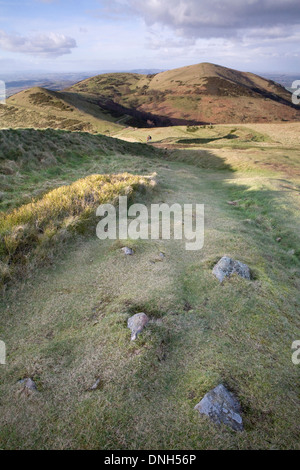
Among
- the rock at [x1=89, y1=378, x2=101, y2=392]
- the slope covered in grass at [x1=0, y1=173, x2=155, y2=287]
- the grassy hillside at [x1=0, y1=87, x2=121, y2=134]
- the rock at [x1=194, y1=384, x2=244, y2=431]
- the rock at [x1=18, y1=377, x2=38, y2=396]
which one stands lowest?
the rock at [x1=18, y1=377, x2=38, y2=396]

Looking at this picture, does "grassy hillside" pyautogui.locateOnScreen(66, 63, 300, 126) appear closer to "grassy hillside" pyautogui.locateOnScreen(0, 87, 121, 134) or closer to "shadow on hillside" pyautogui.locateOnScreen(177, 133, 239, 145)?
"grassy hillside" pyautogui.locateOnScreen(0, 87, 121, 134)

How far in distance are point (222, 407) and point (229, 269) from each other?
10.7 feet

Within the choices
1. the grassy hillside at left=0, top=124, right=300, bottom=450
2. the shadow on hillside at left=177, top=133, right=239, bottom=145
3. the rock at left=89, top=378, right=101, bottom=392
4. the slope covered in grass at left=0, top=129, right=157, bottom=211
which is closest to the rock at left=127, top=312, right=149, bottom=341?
the grassy hillside at left=0, top=124, right=300, bottom=450

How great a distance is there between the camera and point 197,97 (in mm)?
89688

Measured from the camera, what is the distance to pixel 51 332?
465 centimetres

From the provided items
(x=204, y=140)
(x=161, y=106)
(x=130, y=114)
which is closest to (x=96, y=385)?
(x=204, y=140)

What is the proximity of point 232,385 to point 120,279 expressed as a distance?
3.15m

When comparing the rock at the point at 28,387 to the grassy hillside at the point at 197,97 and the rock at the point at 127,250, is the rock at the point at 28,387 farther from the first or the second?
the grassy hillside at the point at 197,97

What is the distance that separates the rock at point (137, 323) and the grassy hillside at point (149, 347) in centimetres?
10

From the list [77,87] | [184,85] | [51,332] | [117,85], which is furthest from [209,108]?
[51,332]

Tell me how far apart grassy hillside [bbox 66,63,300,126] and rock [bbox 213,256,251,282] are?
2973 inches

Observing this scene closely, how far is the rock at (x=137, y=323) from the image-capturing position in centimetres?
436

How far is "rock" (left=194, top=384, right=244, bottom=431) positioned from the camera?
3.19m

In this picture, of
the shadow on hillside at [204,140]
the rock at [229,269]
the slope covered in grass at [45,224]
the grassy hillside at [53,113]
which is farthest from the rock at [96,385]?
the grassy hillside at [53,113]
